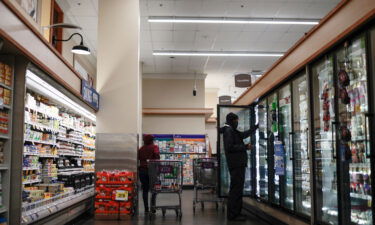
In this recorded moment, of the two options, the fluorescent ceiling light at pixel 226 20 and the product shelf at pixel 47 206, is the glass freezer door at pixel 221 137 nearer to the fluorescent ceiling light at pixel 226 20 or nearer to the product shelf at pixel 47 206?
the product shelf at pixel 47 206

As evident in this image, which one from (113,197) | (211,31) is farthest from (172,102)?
(113,197)

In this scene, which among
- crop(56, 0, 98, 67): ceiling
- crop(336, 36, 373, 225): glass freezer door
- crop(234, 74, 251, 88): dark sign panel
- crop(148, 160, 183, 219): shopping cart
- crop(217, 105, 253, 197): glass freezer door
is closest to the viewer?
crop(336, 36, 373, 225): glass freezer door

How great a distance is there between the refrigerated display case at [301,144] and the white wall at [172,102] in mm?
11073

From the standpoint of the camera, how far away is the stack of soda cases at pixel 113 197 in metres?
6.93

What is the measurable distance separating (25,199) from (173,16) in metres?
7.15

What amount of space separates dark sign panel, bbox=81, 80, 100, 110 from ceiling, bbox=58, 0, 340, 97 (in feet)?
10.7

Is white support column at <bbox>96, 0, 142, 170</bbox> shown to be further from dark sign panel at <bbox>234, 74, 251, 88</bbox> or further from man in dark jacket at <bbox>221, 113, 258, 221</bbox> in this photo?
dark sign panel at <bbox>234, 74, 251, 88</bbox>

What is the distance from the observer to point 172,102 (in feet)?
56.7

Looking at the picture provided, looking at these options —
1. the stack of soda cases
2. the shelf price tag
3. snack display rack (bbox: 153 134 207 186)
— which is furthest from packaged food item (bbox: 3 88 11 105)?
snack display rack (bbox: 153 134 207 186)

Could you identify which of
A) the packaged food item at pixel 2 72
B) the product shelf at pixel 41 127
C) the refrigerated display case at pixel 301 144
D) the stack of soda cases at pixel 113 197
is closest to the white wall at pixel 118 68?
the product shelf at pixel 41 127

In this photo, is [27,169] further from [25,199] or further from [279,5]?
[279,5]

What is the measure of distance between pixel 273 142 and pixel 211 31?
5818mm

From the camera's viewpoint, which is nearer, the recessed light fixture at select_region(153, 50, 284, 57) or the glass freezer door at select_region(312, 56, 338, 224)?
the glass freezer door at select_region(312, 56, 338, 224)

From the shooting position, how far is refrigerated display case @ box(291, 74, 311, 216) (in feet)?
18.2
